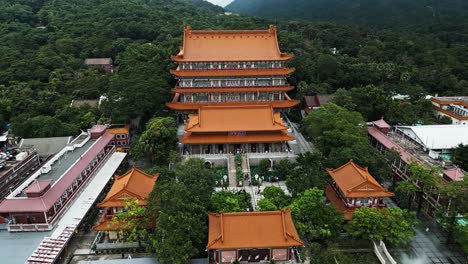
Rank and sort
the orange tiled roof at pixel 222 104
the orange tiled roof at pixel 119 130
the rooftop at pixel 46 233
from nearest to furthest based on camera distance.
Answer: the rooftop at pixel 46 233
the orange tiled roof at pixel 119 130
the orange tiled roof at pixel 222 104

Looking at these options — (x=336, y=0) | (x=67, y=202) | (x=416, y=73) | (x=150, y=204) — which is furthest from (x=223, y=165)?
(x=336, y=0)

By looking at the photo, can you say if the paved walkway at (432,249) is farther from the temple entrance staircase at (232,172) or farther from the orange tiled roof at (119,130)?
the orange tiled roof at (119,130)

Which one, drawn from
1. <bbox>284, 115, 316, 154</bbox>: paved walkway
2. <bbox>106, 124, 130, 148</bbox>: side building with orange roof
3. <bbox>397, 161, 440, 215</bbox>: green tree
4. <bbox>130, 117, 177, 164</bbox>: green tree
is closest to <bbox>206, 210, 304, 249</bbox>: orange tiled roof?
<bbox>397, 161, 440, 215</bbox>: green tree

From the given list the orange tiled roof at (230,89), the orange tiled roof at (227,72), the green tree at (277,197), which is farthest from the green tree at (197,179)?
the orange tiled roof at (227,72)

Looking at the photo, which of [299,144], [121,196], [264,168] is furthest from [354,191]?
[121,196]

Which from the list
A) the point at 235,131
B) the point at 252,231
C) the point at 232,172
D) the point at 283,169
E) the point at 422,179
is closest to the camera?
the point at 252,231

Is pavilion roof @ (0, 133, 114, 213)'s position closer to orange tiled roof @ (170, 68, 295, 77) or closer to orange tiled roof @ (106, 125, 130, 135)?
orange tiled roof @ (106, 125, 130, 135)

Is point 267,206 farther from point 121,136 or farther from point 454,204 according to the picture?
point 121,136

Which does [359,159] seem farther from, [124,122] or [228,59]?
[124,122]
